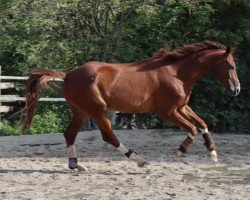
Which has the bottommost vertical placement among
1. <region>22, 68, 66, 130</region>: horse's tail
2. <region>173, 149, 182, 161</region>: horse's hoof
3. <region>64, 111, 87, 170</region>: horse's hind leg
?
<region>173, 149, 182, 161</region>: horse's hoof

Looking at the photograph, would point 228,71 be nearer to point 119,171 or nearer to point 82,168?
point 119,171

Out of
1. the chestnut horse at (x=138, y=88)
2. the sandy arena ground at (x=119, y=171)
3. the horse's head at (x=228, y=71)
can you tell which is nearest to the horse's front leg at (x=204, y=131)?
the chestnut horse at (x=138, y=88)

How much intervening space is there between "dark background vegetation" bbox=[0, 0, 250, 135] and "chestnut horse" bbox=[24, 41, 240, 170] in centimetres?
489

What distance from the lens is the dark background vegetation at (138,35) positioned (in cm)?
1363

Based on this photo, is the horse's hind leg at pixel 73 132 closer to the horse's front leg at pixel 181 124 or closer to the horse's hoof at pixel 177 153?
the horse's front leg at pixel 181 124

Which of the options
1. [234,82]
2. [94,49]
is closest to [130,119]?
[94,49]

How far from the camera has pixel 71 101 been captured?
8.27m

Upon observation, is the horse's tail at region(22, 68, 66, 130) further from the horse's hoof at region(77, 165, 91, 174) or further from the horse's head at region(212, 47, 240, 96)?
the horse's head at region(212, 47, 240, 96)

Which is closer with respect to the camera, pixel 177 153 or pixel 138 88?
pixel 138 88

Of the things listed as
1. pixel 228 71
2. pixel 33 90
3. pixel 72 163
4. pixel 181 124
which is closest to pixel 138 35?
pixel 228 71

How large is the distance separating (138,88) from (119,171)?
48.4 inches

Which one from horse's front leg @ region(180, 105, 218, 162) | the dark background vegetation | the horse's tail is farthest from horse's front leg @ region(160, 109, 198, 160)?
the dark background vegetation

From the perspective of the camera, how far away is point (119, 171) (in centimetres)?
815

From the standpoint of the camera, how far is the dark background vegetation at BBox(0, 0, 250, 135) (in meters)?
13.6
